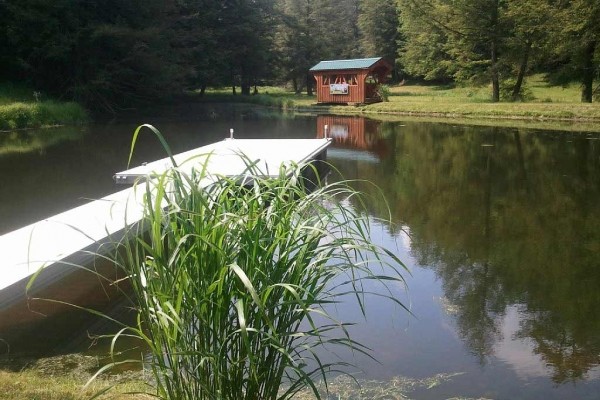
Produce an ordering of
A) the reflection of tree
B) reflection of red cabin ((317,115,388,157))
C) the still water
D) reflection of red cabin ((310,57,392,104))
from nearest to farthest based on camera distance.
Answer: the still water < the reflection of tree < reflection of red cabin ((317,115,388,157)) < reflection of red cabin ((310,57,392,104))

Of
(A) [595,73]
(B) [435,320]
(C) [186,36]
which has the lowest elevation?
(B) [435,320]

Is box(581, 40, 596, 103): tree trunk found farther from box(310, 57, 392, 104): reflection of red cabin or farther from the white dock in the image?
the white dock

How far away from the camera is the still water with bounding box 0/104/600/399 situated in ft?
10.1

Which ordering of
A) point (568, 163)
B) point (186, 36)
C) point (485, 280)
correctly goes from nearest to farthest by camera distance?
point (485, 280)
point (568, 163)
point (186, 36)

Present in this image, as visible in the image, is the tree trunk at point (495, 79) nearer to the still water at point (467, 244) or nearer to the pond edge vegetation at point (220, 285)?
the still water at point (467, 244)

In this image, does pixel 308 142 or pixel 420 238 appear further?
pixel 308 142

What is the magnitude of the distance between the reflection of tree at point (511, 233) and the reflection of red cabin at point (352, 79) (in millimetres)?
12563

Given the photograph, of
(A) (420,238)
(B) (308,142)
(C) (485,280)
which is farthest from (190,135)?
(C) (485,280)

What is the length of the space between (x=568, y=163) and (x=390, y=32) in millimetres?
26574

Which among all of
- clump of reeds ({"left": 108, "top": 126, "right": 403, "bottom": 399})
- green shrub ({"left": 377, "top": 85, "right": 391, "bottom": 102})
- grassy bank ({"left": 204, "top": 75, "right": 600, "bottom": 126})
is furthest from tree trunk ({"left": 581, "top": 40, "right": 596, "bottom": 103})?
clump of reeds ({"left": 108, "top": 126, "right": 403, "bottom": 399})

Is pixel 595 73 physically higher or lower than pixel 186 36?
lower

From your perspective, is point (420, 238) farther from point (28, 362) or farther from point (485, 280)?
point (28, 362)

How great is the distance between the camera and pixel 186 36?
77.8 feet

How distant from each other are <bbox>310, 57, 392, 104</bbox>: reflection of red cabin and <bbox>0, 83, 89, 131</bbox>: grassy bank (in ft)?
33.8
